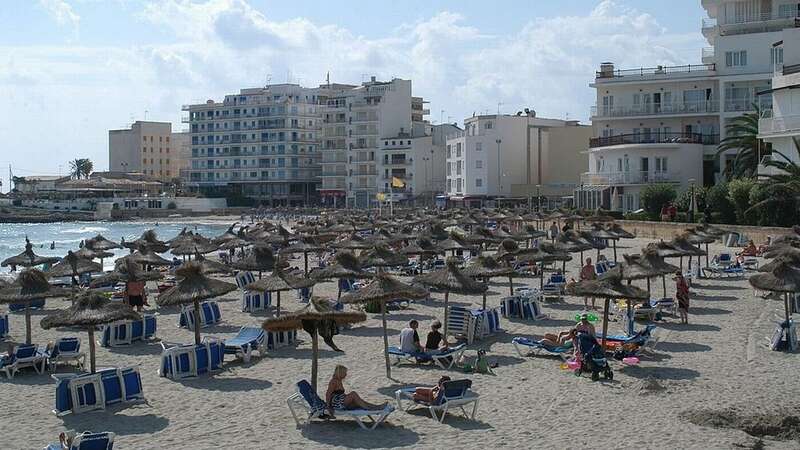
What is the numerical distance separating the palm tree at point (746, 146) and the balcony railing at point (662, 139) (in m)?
3.29

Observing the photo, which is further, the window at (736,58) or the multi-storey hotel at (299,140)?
the multi-storey hotel at (299,140)

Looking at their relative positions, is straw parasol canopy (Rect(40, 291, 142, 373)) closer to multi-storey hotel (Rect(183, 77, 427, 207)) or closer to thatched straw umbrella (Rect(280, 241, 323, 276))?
thatched straw umbrella (Rect(280, 241, 323, 276))

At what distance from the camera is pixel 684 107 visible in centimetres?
5969

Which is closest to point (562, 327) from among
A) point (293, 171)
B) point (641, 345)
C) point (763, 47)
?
point (641, 345)

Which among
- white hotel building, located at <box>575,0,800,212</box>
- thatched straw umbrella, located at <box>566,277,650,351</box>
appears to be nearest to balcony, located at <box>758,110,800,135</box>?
white hotel building, located at <box>575,0,800,212</box>

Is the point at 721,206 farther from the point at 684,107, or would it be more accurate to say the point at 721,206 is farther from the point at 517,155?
the point at 517,155

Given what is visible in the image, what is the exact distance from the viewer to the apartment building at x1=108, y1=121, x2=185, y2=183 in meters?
154

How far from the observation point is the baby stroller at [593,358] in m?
15.4

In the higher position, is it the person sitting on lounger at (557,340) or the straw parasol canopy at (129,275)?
the straw parasol canopy at (129,275)

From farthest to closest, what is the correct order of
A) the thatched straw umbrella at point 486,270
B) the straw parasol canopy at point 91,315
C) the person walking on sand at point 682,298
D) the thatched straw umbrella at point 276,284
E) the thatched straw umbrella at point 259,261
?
the thatched straw umbrella at point 259,261 < the person walking on sand at point 682,298 < the thatched straw umbrella at point 486,270 < the thatched straw umbrella at point 276,284 < the straw parasol canopy at point 91,315

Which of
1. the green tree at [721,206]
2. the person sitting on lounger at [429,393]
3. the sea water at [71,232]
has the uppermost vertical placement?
the green tree at [721,206]

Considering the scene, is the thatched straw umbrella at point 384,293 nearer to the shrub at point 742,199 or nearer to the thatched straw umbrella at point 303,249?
the thatched straw umbrella at point 303,249

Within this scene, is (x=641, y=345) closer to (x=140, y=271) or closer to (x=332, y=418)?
(x=332, y=418)

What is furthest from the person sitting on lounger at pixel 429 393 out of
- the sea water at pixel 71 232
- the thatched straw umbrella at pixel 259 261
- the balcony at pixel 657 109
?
the sea water at pixel 71 232
